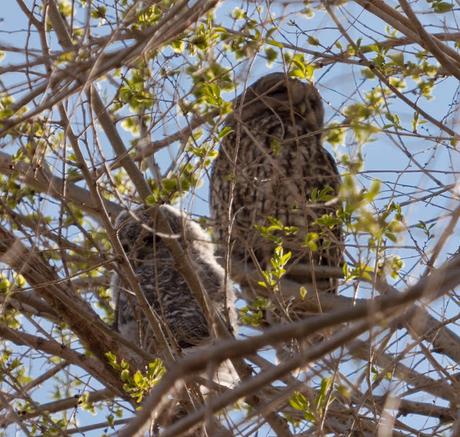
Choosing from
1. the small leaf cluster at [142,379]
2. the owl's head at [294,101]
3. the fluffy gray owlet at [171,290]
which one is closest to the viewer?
the small leaf cluster at [142,379]

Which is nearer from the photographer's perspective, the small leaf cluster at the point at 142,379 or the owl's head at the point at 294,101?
the small leaf cluster at the point at 142,379

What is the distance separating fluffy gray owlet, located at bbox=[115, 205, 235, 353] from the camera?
5395mm

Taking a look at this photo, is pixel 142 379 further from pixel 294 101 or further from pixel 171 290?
pixel 294 101

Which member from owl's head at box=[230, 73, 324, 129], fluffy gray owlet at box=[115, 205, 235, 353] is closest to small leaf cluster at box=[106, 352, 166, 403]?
fluffy gray owlet at box=[115, 205, 235, 353]

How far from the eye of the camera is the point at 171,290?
241 inches

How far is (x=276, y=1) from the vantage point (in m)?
4.64

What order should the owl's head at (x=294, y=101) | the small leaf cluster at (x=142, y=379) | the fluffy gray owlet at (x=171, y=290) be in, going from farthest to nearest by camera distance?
the owl's head at (x=294, y=101) → the fluffy gray owlet at (x=171, y=290) → the small leaf cluster at (x=142, y=379)

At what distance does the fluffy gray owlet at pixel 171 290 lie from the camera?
539 centimetres

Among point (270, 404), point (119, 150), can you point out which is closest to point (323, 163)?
point (119, 150)

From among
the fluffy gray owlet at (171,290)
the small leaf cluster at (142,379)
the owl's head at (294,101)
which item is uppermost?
the owl's head at (294,101)

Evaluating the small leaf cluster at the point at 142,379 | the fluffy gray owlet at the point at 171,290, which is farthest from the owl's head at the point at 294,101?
the small leaf cluster at the point at 142,379

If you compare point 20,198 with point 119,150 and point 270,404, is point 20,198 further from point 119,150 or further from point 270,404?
point 270,404

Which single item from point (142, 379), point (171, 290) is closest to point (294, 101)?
point (171, 290)

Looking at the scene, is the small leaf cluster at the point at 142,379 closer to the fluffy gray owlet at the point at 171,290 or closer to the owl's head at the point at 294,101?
the fluffy gray owlet at the point at 171,290
